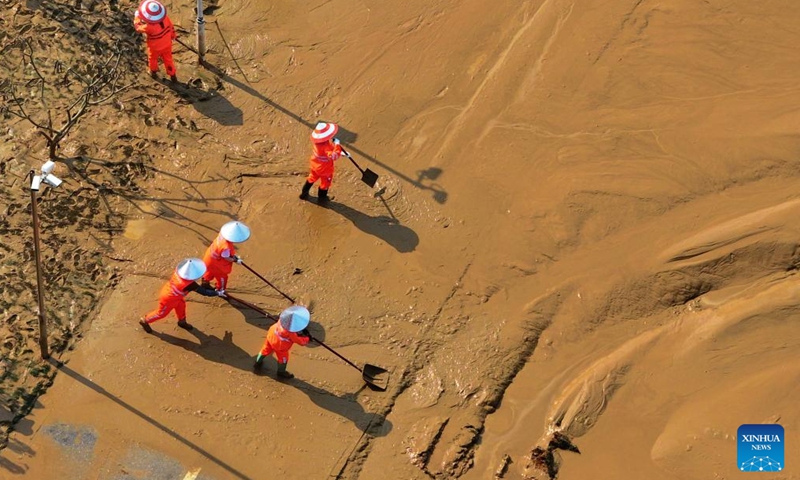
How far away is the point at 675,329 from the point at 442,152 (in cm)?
416

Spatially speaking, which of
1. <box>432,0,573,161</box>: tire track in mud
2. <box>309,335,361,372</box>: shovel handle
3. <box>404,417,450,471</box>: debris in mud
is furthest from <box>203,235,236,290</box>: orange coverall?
<box>432,0,573,161</box>: tire track in mud

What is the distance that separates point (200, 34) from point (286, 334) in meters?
5.66

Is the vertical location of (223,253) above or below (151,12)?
below

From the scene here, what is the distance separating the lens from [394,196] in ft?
36.4

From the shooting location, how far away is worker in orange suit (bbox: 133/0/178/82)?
37.3 ft

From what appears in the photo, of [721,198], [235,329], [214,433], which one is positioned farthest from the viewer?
[721,198]

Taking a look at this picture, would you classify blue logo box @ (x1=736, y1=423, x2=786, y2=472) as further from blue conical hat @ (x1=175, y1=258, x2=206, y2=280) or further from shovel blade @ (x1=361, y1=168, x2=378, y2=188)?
blue conical hat @ (x1=175, y1=258, x2=206, y2=280)

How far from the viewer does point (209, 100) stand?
12.0 meters

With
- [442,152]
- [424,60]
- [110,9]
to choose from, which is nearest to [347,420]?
[442,152]

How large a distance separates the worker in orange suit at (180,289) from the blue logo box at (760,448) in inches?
260

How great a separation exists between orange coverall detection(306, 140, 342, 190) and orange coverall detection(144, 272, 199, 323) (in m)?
2.42

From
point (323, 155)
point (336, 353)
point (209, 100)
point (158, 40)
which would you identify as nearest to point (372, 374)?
point (336, 353)

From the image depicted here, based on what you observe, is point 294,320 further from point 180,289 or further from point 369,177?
point 369,177

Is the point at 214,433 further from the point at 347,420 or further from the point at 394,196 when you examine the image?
the point at 394,196
